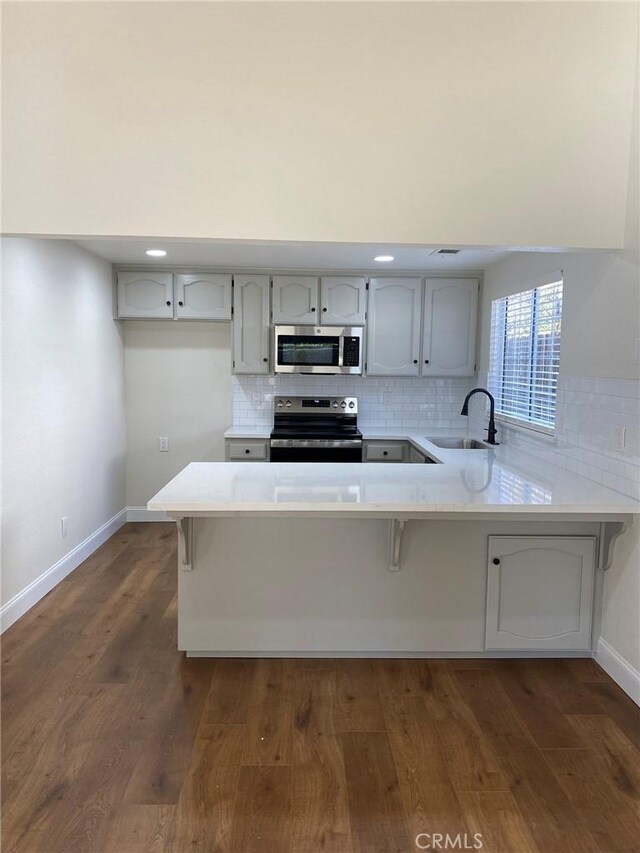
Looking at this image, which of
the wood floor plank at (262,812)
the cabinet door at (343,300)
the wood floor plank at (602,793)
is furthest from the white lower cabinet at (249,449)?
the wood floor plank at (602,793)

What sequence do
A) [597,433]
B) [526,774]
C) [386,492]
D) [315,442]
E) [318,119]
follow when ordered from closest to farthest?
[526,774] < [318,119] < [386,492] < [597,433] < [315,442]

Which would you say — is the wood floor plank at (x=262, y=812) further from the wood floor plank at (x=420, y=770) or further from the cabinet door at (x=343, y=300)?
the cabinet door at (x=343, y=300)

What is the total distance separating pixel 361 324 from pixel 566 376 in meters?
1.89

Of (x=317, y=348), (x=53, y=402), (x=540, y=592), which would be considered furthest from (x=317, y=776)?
(x=317, y=348)

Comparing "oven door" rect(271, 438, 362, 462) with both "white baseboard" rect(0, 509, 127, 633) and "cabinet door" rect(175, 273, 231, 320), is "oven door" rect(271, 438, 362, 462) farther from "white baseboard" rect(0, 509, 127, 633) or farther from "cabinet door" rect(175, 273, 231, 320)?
"white baseboard" rect(0, 509, 127, 633)

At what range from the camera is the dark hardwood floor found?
1694 millimetres

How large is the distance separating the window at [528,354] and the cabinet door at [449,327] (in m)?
0.28

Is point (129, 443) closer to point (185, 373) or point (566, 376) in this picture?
point (185, 373)

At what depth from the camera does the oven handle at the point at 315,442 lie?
422 cm

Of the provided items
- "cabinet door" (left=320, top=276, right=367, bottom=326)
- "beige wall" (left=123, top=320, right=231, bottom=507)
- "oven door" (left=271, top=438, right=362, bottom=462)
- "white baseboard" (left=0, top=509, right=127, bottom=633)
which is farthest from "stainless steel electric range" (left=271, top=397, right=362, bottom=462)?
"white baseboard" (left=0, top=509, right=127, bottom=633)

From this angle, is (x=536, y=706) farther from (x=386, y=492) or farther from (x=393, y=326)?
(x=393, y=326)

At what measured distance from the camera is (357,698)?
2.35 meters

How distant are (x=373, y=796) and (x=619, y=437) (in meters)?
1.77

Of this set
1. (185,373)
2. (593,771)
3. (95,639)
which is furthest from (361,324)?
(593,771)
